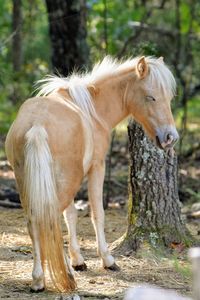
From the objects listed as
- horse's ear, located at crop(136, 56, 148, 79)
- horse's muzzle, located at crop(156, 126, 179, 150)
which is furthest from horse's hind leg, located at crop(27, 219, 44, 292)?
horse's ear, located at crop(136, 56, 148, 79)

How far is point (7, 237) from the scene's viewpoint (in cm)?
754

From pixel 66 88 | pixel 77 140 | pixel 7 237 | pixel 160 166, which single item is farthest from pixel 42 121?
pixel 7 237

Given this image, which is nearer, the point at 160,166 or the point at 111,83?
the point at 111,83

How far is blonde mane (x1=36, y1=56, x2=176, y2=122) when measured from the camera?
20.4 ft

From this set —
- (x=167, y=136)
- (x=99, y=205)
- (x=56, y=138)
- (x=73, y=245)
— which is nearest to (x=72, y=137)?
(x=56, y=138)

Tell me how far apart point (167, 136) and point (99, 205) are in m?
0.89

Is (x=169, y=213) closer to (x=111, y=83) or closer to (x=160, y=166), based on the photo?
(x=160, y=166)

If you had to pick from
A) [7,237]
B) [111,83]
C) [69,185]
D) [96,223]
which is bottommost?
[7,237]

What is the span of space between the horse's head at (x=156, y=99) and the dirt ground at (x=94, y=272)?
104cm

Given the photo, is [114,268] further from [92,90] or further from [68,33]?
[68,33]

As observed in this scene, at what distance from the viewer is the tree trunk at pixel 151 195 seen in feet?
22.8

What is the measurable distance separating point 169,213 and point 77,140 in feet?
5.73

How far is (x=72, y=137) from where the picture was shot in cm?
559

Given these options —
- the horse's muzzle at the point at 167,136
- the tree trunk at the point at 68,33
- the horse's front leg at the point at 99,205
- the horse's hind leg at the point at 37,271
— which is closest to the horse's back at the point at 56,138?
the horse's hind leg at the point at 37,271
